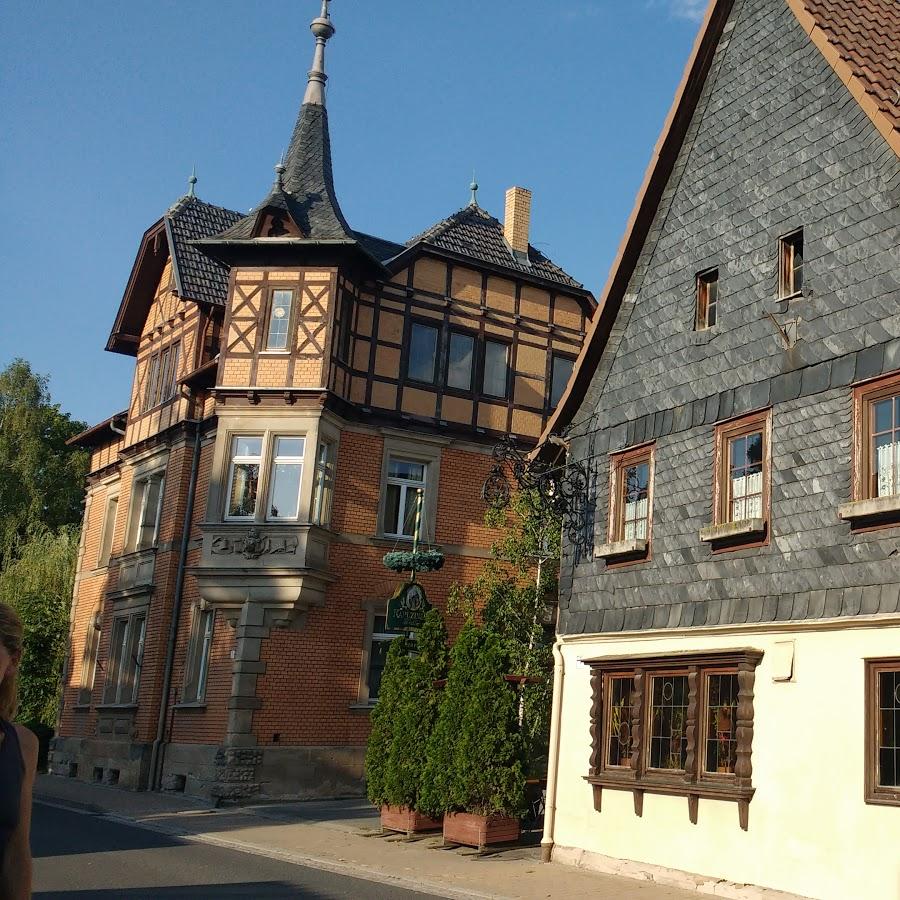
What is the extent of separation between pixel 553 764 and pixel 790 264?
23.9 ft

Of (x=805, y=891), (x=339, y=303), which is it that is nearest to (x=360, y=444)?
(x=339, y=303)

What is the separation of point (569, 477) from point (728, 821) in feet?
18.5

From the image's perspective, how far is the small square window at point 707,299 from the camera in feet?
51.4

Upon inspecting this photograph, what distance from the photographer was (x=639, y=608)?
15.7 meters

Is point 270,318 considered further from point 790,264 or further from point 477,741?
point 790,264

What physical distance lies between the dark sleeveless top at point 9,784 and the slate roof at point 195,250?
24765 mm

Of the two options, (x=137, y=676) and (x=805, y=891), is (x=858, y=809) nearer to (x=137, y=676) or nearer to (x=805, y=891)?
(x=805, y=891)

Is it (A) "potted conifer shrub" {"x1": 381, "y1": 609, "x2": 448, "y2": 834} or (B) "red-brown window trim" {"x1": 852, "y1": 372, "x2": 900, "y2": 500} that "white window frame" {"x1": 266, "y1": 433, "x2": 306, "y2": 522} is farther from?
A: (B) "red-brown window trim" {"x1": 852, "y1": 372, "x2": 900, "y2": 500}

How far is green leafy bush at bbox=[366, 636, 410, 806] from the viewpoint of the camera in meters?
17.9

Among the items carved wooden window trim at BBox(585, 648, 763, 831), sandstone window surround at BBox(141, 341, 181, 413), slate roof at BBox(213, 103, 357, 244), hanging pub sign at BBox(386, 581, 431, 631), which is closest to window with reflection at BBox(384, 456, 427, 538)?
slate roof at BBox(213, 103, 357, 244)

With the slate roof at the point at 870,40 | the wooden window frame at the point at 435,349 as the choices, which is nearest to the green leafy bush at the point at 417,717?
the slate roof at the point at 870,40

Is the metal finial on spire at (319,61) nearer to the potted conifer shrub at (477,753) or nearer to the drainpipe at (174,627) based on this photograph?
the drainpipe at (174,627)

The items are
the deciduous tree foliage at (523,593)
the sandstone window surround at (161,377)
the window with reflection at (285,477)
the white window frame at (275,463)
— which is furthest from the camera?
the sandstone window surround at (161,377)

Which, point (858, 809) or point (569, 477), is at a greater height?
point (569, 477)
